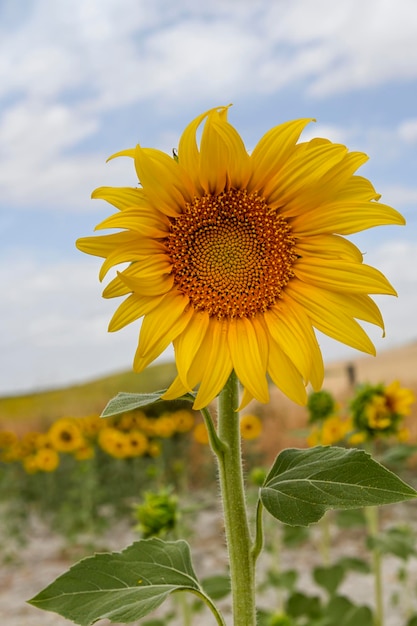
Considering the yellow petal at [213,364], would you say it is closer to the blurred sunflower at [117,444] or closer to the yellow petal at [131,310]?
the yellow petal at [131,310]

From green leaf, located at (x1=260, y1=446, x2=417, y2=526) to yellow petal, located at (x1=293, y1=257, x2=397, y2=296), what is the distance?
248 millimetres

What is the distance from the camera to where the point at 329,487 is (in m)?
→ 1.12

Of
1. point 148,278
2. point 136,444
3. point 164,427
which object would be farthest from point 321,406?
point 148,278

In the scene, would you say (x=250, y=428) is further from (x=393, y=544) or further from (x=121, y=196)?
(x=121, y=196)

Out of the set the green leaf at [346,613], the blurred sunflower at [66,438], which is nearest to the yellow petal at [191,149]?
the green leaf at [346,613]

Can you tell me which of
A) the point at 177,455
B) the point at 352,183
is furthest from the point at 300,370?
the point at 177,455

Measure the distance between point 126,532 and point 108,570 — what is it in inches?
197

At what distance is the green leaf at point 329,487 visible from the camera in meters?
1.08

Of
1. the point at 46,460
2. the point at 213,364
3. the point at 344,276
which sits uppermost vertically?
the point at 344,276

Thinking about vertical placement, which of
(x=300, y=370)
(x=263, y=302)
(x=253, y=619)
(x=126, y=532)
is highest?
(x=263, y=302)

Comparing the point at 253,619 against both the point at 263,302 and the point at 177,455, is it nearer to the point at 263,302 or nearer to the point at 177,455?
the point at 263,302

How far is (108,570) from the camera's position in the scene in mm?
1191

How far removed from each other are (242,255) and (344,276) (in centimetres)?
17

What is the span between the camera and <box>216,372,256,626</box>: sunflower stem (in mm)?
1166
